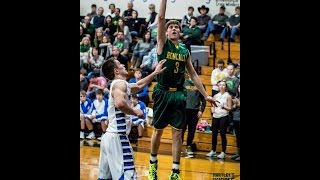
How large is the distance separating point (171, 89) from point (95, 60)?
82cm

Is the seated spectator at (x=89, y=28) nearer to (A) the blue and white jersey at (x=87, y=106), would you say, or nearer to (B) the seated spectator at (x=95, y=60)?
(B) the seated spectator at (x=95, y=60)

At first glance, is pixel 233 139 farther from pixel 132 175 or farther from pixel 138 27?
pixel 138 27

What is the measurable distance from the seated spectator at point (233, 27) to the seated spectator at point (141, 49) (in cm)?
68

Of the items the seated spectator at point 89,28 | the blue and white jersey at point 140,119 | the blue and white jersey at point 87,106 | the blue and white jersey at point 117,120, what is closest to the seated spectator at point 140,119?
the blue and white jersey at point 140,119

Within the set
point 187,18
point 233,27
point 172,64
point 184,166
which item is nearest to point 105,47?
point 172,64

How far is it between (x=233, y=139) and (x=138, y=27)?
1.40m

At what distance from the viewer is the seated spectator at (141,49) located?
6.08m

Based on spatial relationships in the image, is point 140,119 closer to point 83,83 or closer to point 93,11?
point 83,83

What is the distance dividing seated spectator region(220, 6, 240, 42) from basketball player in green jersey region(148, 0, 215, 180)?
390 millimetres

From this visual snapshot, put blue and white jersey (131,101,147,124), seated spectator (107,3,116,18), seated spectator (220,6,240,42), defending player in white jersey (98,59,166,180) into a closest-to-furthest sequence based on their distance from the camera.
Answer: defending player in white jersey (98,59,166,180)
seated spectator (220,6,240,42)
blue and white jersey (131,101,147,124)
seated spectator (107,3,116,18)

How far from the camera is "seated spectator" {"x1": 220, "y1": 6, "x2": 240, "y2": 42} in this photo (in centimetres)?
592

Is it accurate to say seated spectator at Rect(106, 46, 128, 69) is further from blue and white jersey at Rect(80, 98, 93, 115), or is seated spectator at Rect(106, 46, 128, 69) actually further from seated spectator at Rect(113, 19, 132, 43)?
blue and white jersey at Rect(80, 98, 93, 115)

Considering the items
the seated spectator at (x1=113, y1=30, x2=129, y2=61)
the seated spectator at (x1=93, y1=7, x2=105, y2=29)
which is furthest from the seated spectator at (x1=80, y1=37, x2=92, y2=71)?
the seated spectator at (x1=113, y1=30, x2=129, y2=61)

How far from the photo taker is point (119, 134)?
5.84 meters
